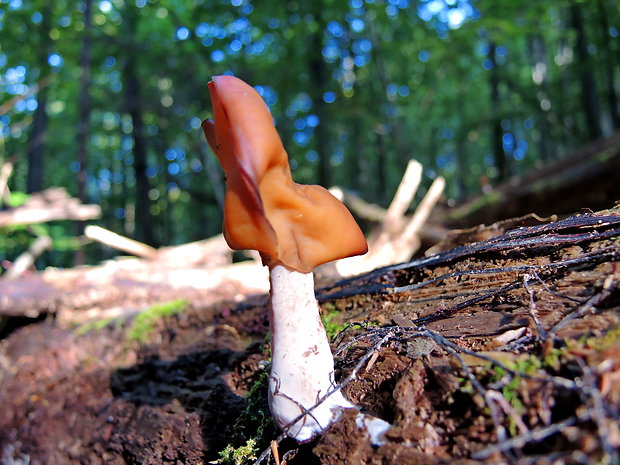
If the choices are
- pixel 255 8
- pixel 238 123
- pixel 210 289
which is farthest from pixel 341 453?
pixel 255 8

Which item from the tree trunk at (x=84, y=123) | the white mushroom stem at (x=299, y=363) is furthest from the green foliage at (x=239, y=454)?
the tree trunk at (x=84, y=123)

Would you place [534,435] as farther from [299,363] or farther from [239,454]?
[239,454]

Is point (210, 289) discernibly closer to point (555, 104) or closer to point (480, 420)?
point (480, 420)

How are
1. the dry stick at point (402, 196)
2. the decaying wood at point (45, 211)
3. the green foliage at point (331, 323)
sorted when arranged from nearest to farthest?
the green foliage at point (331, 323), the decaying wood at point (45, 211), the dry stick at point (402, 196)

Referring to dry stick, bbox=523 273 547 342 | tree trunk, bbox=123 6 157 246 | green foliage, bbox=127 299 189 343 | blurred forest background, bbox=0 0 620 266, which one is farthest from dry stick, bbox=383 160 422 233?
tree trunk, bbox=123 6 157 246

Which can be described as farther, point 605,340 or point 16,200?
point 16,200

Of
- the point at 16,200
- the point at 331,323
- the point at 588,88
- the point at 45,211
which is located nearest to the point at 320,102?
the point at 45,211

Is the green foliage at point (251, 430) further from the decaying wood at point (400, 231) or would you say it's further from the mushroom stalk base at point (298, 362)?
the decaying wood at point (400, 231)

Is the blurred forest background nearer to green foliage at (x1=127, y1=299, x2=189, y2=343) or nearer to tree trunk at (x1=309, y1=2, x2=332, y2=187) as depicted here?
tree trunk at (x1=309, y1=2, x2=332, y2=187)
